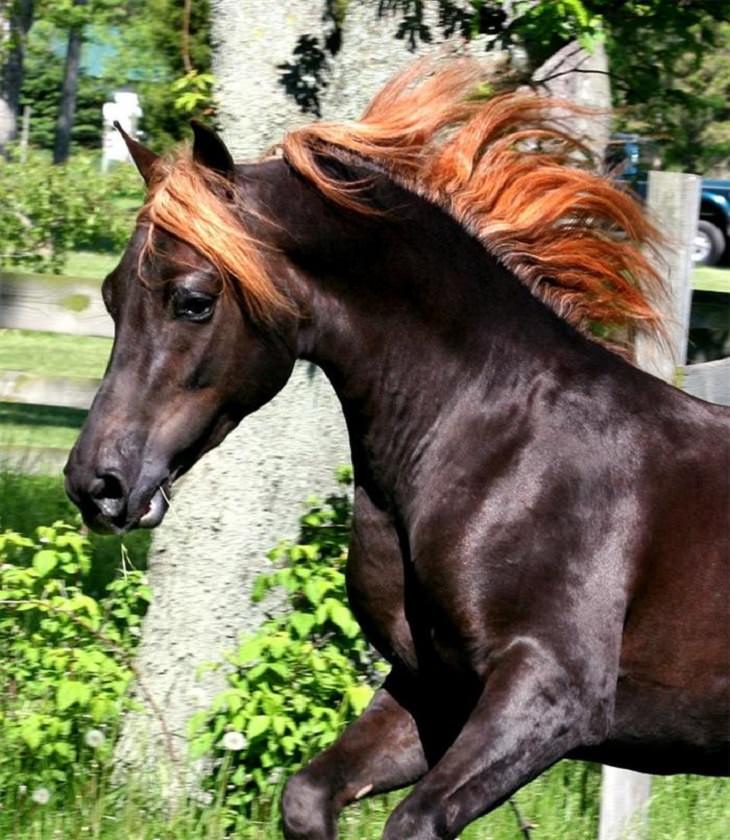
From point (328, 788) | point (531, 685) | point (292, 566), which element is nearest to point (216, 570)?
point (292, 566)

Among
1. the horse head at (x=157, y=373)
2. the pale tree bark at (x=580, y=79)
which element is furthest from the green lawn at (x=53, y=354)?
the horse head at (x=157, y=373)

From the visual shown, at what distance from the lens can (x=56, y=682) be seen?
4641mm

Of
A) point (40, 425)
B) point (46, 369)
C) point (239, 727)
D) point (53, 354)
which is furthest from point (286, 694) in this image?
point (53, 354)

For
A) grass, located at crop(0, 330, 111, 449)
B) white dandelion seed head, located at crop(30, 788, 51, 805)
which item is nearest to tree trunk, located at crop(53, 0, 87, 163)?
grass, located at crop(0, 330, 111, 449)

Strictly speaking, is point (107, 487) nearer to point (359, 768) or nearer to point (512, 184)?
point (359, 768)

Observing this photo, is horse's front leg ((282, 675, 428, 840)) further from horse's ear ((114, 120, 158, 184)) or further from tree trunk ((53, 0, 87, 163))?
tree trunk ((53, 0, 87, 163))

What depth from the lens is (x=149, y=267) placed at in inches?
134

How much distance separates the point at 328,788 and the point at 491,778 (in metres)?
0.47

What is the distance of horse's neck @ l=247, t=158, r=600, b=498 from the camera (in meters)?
3.62

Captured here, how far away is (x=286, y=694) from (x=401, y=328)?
54.3 inches

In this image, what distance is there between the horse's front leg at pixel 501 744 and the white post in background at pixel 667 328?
49.8 inches

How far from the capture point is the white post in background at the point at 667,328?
4.54 m

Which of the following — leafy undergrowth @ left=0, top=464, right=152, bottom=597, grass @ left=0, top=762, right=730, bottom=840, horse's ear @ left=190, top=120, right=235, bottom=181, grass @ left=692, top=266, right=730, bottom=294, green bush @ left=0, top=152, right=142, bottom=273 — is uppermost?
horse's ear @ left=190, top=120, right=235, bottom=181

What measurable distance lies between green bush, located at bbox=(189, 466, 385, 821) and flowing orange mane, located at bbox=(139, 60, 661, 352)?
1.18m
